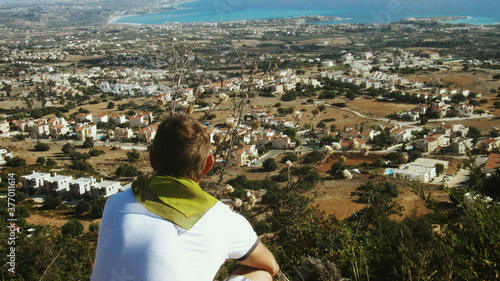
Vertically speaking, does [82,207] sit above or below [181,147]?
below

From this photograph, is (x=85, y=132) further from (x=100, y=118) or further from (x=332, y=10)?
(x=332, y=10)

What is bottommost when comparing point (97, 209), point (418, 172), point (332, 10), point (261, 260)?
point (418, 172)

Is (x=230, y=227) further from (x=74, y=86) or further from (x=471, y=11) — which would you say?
(x=471, y=11)

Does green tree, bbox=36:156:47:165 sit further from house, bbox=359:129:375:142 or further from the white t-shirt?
the white t-shirt

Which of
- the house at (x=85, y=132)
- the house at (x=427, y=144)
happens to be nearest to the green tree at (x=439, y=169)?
the house at (x=427, y=144)

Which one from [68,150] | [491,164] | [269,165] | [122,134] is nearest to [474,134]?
[491,164]

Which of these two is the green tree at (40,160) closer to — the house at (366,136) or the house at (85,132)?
the house at (85,132)
